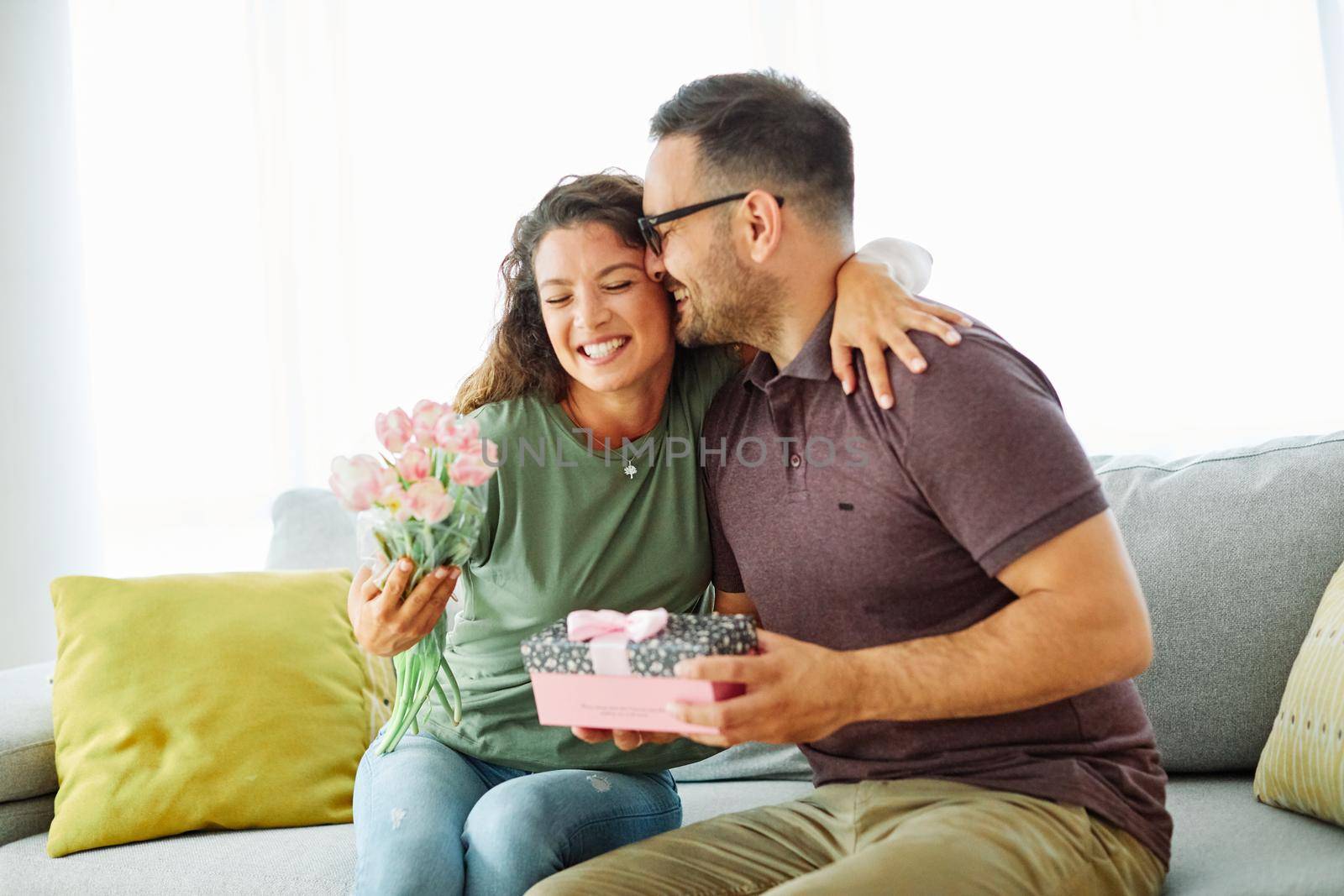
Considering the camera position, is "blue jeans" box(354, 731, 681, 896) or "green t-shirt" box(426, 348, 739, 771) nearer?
"blue jeans" box(354, 731, 681, 896)

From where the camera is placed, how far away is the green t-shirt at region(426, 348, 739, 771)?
1.75m

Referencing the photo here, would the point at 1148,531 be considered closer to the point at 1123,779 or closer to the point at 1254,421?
the point at 1123,779

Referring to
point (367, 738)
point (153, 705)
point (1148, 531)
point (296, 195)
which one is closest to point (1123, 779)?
point (1148, 531)

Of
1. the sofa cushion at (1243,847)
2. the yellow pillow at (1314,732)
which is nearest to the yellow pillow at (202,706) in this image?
the sofa cushion at (1243,847)

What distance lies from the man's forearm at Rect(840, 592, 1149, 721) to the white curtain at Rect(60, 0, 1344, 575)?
193 centimetres

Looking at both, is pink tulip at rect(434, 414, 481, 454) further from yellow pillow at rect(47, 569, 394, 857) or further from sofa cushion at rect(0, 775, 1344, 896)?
yellow pillow at rect(47, 569, 394, 857)

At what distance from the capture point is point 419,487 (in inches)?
55.6

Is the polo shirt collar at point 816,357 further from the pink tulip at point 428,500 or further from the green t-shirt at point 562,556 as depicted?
the pink tulip at point 428,500

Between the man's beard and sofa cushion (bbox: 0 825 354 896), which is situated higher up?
the man's beard

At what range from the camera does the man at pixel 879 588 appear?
4.20ft

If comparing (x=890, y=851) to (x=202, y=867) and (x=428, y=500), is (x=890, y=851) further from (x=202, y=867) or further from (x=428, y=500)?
(x=202, y=867)

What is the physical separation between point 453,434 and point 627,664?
0.37m

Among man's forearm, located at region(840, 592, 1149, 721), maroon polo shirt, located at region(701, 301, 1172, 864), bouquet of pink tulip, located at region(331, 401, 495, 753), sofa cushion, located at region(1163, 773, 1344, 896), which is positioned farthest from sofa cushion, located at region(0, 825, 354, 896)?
sofa cushion, located at region(1163, 773, 1344, 896)

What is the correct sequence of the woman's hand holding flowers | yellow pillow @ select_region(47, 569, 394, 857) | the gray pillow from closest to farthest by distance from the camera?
1. the woman's hand holding flowers
2. yellow pillow @ select_region(47, 569, 394, 857)
3. the gray pillow
